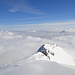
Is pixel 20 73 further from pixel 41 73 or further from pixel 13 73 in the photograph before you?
pixel 41 73

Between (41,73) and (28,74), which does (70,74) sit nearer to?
(41,73)

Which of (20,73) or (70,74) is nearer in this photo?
(70,74)

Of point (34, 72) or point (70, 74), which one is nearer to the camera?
→ point (70, 74)

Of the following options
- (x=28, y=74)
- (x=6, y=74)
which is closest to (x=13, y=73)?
(x=6, y=74)

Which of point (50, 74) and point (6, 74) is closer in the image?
point (50, 74)

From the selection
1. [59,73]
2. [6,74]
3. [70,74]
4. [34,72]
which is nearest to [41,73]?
[34,72]

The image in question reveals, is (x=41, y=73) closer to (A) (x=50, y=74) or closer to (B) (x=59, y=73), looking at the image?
(A) (x=50, y=74)

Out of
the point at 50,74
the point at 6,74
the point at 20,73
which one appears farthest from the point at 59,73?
the point at 6,74

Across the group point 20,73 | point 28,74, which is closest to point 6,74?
point 20,73
